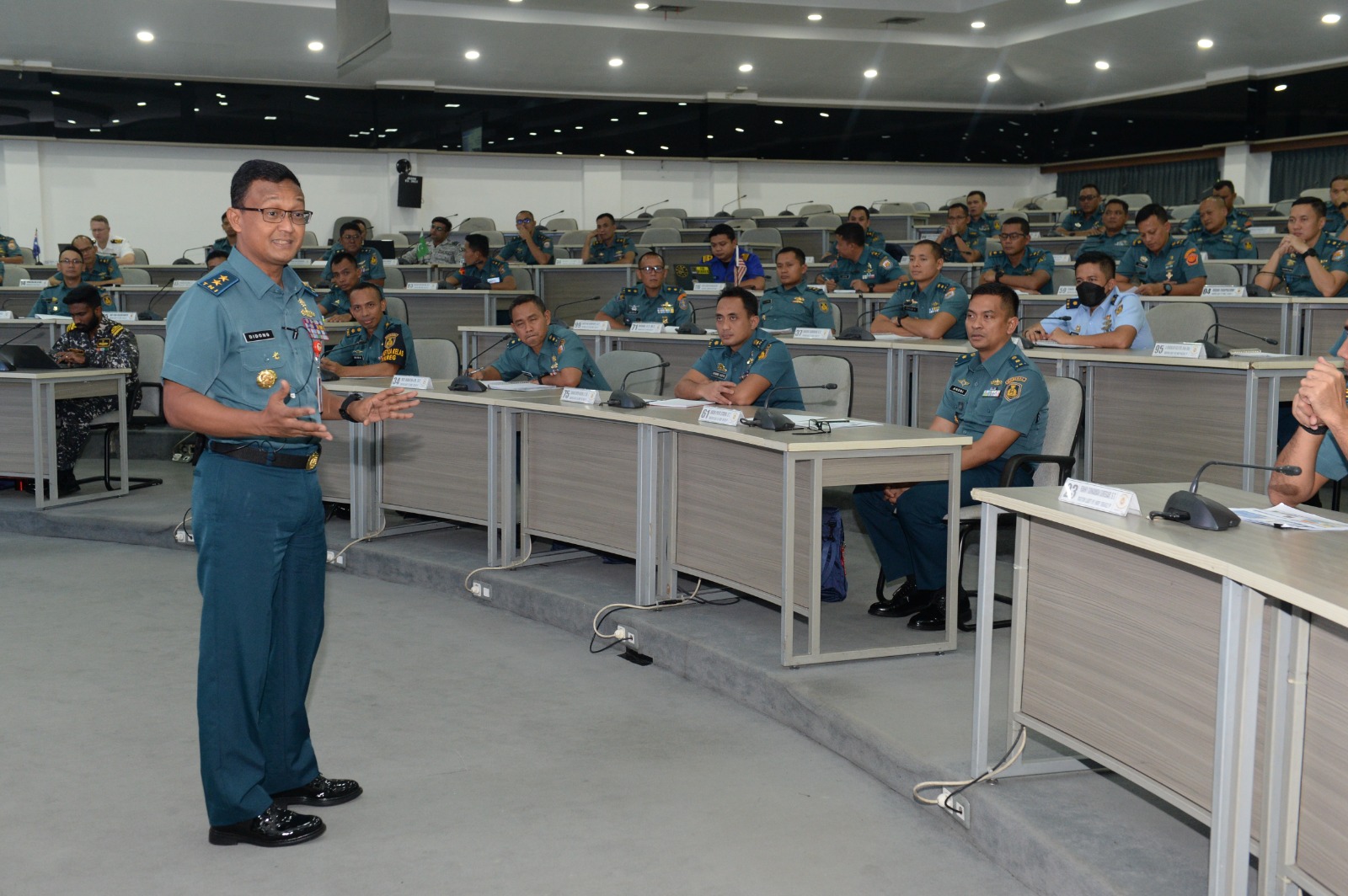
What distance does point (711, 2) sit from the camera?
11273 millimetres

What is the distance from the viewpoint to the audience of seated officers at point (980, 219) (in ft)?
36.0

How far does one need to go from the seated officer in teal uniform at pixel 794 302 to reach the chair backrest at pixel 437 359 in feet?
5.91

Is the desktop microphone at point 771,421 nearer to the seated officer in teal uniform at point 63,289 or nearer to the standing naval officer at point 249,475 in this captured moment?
the standing naval officer at point 249,475

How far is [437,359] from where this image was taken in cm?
573

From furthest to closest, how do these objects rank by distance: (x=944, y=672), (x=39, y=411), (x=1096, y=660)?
(x=39, y=411), (x=944, y=672), (x=1096, y=660)

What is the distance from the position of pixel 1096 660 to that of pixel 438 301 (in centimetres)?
699

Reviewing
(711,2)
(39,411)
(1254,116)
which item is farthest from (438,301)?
(1254,116)

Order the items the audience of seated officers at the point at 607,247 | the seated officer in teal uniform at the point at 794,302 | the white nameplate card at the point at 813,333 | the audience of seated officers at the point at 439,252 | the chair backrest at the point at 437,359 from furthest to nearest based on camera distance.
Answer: the audience of seated officers at the point at 439,252
the audience of seated officers at the point at 607,247
the seated officer in teal uniform at the point at 794,302
the white nameplate card at the point at 813,333
the chair backrest at the point at 437,359

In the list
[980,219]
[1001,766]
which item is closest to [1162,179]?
[980,219]

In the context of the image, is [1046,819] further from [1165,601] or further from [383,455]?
[383,455]

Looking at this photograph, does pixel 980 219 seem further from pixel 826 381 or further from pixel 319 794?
pixel 319 794

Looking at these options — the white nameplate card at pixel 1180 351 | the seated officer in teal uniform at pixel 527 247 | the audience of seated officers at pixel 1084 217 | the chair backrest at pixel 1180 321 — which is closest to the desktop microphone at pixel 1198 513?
the white nameplate card at pixel 1180 351

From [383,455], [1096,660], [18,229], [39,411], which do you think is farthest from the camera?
[18,229]

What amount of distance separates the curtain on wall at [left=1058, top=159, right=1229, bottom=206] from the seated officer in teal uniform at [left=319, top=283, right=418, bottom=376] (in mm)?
11657
